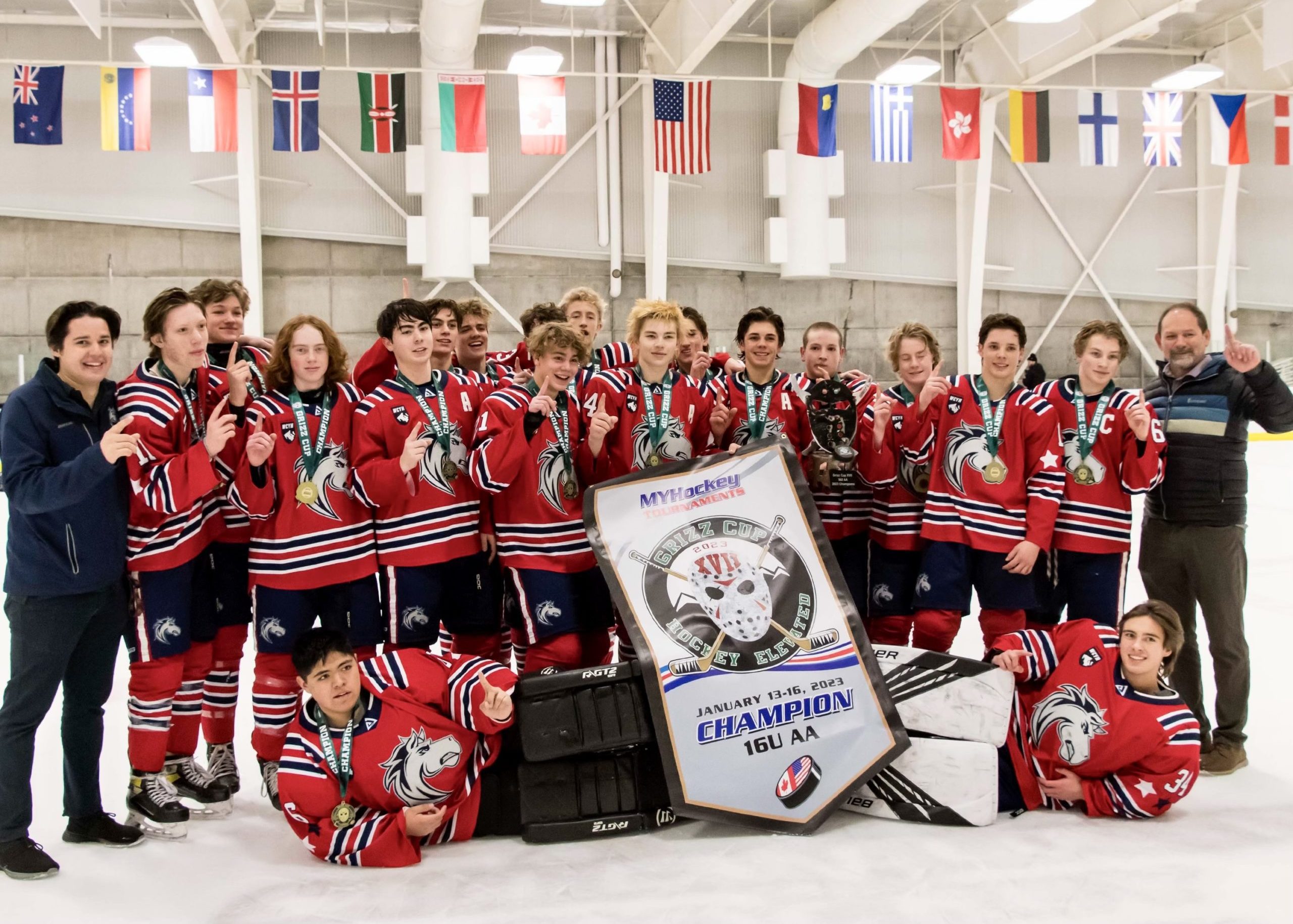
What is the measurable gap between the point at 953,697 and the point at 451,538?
1699mm

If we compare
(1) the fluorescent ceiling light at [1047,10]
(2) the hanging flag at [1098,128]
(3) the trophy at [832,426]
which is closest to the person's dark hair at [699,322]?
(3) the trophy at [832,426]

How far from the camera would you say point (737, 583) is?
3320mm

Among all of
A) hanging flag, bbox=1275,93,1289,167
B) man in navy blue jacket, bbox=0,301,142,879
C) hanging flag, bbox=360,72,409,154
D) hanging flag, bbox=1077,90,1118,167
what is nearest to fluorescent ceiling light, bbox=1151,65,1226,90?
hanging flag, bbox=1275,93,1289,167

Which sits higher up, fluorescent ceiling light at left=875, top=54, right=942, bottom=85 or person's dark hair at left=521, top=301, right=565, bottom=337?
fluorescent ceiling light at left=875, top=54, right=942, bottom=85

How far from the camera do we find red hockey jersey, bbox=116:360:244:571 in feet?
10.2

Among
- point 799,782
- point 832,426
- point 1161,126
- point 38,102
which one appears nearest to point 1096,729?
point 799,782

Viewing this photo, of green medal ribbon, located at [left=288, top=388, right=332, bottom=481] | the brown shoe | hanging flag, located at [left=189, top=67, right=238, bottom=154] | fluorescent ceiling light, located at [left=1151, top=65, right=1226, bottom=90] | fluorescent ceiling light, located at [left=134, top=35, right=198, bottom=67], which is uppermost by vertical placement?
fluorescent ceiling light, located at [left=1151, top=65, right=1226, bottom=90]

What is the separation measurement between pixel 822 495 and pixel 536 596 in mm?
1210

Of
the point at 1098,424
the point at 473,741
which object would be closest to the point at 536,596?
the point at 473,741

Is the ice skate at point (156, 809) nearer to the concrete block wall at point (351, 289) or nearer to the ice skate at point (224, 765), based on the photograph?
the ice skate at point (224, 765)

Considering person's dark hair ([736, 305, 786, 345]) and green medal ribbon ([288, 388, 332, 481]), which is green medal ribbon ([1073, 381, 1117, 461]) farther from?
green medal ribbon ([288, 388, 332, 481])

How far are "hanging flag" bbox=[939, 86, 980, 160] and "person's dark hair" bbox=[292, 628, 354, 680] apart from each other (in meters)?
Answer: 9.30

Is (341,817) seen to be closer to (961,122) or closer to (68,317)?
(68,317)

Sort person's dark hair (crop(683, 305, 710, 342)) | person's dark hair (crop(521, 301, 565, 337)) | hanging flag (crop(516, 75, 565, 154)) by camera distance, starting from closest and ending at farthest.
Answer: person's dark hair (crop(521, 301, 565, 337)) → person's dark hair (crop(683, 305, 710, 342)) → hanging flag (crop(516, 75, 565, 154))
